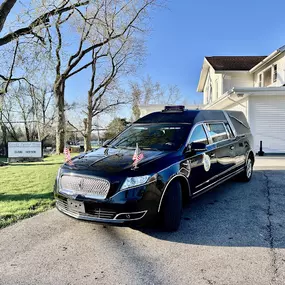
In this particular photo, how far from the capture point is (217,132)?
5270 mm

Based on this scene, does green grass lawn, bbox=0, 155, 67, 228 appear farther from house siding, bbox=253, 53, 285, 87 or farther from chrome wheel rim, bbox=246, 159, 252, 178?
house siding, bbox=253, 53, 285, 87

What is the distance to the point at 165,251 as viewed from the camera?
3.15 m

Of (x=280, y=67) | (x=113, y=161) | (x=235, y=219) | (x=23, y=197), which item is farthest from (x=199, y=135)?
(x=280, y=67)

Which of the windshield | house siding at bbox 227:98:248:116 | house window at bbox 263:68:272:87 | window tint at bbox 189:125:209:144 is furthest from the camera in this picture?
house window at bbox 263:68:272:87

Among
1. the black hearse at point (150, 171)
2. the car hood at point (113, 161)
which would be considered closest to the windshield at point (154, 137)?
the black hearse at point (150, 171)

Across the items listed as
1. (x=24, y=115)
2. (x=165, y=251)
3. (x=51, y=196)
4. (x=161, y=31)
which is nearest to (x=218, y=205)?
(x=165, y=251)

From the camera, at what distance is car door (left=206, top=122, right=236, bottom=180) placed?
4.96m

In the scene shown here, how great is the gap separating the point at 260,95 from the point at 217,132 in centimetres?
887

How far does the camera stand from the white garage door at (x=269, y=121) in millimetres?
12797

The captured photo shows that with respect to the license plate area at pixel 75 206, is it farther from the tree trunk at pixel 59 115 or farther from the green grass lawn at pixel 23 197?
the tree trunk at pixel 59 115

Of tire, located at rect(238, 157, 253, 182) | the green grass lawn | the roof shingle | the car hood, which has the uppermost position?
the roof shingle

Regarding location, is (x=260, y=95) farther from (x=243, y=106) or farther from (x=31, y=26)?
(x=31, y=26)

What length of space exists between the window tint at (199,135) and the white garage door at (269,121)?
30.3 ft

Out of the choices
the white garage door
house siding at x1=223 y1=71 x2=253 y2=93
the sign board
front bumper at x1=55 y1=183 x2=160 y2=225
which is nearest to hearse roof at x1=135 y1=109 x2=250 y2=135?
front bumper at x1=55 y1=183 x2=160 y2=225
